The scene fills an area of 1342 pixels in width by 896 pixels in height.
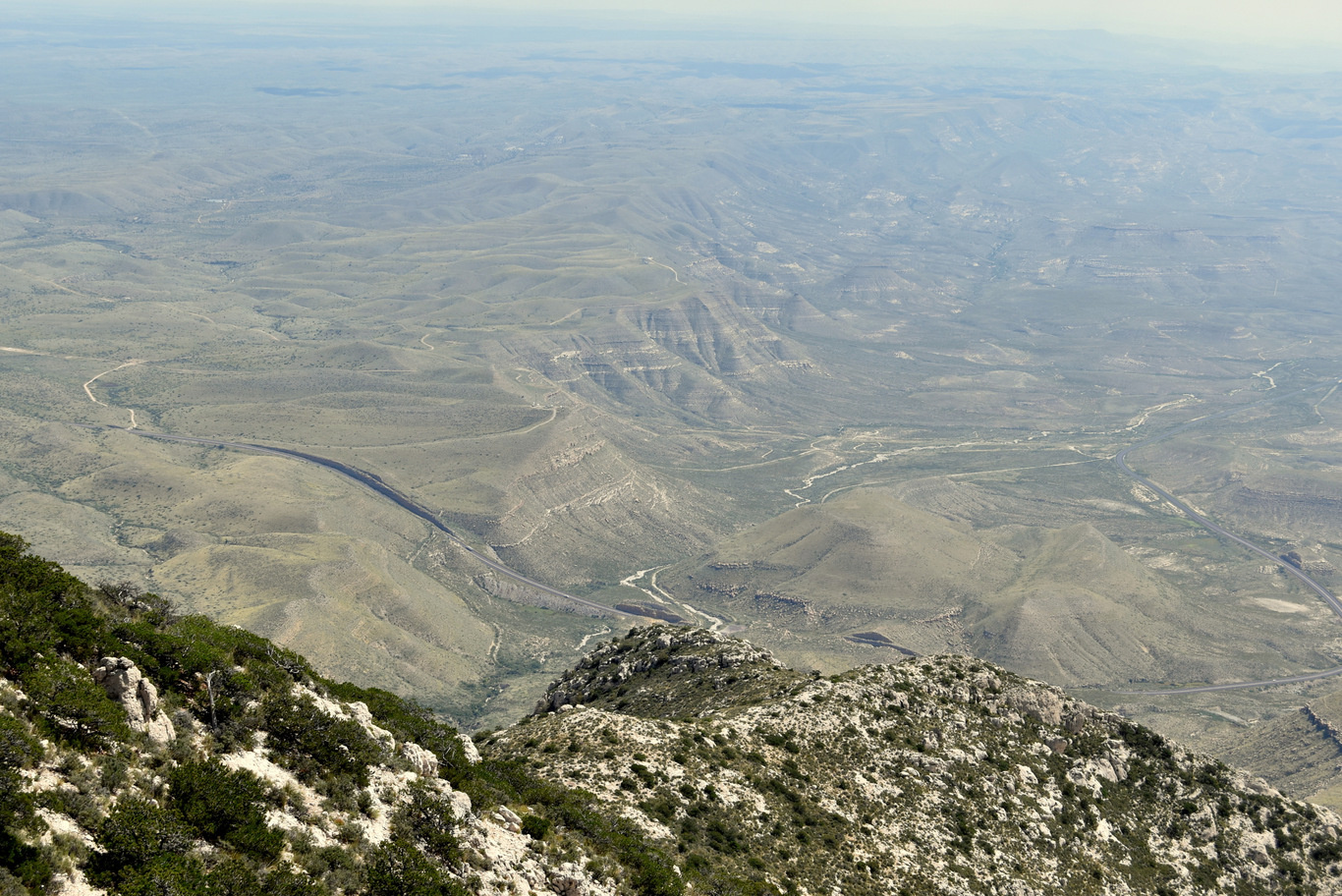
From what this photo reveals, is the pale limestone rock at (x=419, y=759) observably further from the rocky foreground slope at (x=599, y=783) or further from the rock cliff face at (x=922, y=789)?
the rock cliff face at (x=922, y=789)

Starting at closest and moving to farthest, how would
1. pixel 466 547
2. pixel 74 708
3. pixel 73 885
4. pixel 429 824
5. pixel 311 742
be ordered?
pixel 73 885
pixel 74 708
pixel 429 824
pixel 311 742
pixel 466 547

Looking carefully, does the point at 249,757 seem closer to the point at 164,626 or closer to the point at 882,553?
the point at 164,626

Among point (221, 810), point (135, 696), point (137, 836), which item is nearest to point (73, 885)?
point (137, 836)

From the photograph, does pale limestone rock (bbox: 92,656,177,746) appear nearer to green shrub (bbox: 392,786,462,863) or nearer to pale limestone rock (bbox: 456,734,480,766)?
green shrub (bbox: 392,786,462,863)

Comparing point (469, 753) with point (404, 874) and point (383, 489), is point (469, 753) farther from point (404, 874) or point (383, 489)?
point (383, 489)

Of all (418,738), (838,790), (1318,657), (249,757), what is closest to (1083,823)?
(838,790)
